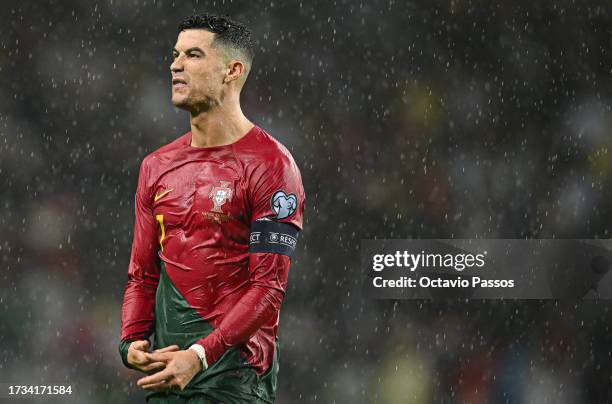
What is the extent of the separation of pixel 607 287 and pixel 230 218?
2.86 meters

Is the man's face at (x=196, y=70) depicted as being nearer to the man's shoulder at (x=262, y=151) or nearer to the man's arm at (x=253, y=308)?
the man's shoulder at (x=262, y=151)

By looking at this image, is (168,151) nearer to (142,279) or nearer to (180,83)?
(180,83)

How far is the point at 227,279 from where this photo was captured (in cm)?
303

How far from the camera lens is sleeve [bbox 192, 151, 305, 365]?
9.67ft

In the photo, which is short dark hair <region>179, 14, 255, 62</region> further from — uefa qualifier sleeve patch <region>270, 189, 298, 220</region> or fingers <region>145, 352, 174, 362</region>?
fingers <region>145, 352, 174, 362</region>

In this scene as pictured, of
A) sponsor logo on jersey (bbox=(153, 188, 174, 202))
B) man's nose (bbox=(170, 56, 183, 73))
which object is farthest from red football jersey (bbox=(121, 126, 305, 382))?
man's nose (bbox=(170, 56, 183, 73))

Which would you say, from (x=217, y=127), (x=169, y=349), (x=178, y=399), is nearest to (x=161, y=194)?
(x=217, y=127)

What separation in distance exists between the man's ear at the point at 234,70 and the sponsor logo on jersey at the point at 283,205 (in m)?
0.39

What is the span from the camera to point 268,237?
2.99 metres

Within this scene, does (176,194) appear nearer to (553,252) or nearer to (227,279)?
(227,279)

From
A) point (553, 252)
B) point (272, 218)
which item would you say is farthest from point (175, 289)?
point (553, 252)

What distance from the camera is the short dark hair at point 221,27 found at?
3055 mm

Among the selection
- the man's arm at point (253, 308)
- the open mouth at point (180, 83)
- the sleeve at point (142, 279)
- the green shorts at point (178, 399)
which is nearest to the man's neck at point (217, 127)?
the open mouth at point (180, 83)

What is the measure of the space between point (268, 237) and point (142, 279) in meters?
0.47
